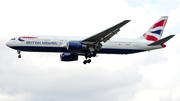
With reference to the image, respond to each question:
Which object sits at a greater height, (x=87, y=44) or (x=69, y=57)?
(x=87, y=44)

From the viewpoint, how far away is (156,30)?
316 ft

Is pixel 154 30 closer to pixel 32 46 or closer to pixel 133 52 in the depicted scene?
pixel 133 52

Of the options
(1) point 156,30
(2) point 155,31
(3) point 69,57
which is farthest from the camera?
(1) point 156,30

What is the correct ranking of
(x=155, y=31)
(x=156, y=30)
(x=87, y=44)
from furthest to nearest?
(x=156, y=30) < (x=155, y=31) < (x=87, y=44)

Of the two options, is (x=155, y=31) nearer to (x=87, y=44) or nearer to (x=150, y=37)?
(x=150, y=37)

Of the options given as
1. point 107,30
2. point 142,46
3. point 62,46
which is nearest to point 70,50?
point 62,46

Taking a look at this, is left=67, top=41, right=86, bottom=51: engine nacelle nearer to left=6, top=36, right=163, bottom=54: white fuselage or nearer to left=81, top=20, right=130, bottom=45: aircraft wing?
left=81, top=20, right=130, bottom=45: aircraft wing

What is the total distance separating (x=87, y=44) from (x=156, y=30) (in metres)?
15.1

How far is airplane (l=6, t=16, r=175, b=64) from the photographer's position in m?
85.5

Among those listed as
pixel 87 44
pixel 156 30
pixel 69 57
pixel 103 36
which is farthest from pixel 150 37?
pixel 69 57

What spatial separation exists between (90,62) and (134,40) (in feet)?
25.7

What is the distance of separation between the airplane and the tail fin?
2.19 metres

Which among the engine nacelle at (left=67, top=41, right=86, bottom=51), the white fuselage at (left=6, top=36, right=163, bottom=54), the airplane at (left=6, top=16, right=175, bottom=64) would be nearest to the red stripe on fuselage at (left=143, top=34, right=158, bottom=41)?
the airplane at (left=6, top=16, right=175, bottom=64)

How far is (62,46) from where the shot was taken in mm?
86062
